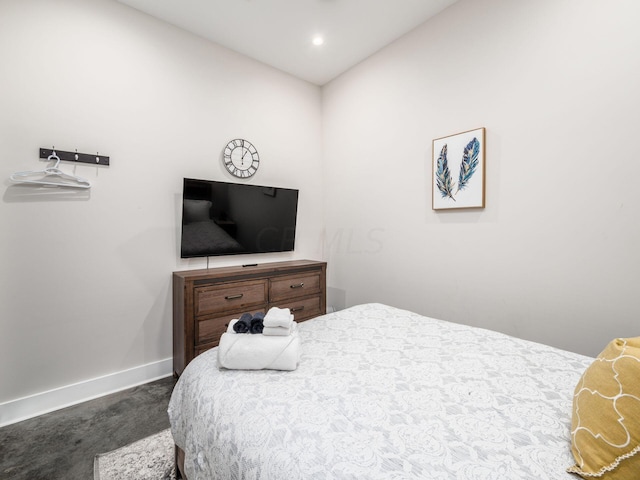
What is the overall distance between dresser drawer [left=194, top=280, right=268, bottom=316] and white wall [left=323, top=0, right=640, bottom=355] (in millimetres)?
1251

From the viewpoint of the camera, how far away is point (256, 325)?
1354 mm

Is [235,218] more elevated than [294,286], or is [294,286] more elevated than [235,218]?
[235,218]

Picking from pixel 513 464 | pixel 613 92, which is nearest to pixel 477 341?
pixel 513 464

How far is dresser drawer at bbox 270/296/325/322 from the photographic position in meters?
2.92

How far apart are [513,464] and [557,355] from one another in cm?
88

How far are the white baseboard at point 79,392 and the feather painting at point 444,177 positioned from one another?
2855 millimetres

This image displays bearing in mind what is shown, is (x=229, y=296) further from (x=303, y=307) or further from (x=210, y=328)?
(x=303, y=307)

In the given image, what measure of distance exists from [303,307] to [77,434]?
1888 mm

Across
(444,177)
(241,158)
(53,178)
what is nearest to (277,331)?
(444,177)

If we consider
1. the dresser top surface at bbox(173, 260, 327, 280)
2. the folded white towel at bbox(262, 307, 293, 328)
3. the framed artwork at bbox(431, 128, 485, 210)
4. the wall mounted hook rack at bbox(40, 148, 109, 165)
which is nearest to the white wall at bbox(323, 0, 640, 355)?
the framed artwork at bbox(431, 128, 485, 210)

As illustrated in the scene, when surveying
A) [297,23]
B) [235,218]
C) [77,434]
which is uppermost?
[297,23]

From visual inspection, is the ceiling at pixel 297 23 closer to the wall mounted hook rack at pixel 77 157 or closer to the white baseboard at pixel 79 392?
the wall mounted hook rack at pixel 77 157

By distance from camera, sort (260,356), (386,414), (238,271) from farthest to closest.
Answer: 1. (238,271)
2. (260,356)
3. (386,414)

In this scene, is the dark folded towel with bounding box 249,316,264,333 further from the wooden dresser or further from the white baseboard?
the white baseboard
